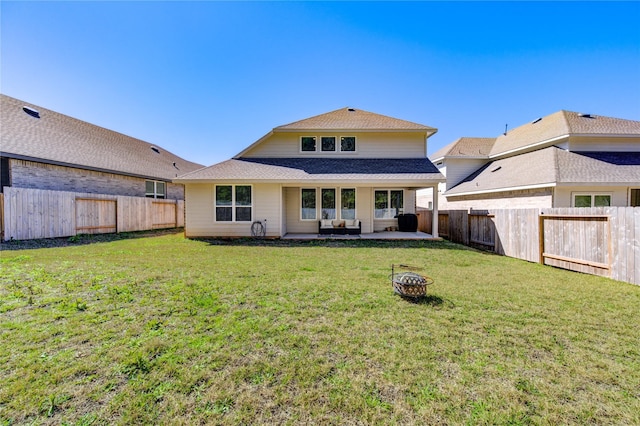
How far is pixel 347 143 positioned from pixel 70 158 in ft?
48.8

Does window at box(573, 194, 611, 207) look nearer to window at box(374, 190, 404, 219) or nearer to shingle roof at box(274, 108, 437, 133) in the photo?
shingle roof at box(274, 108, 437, 133)

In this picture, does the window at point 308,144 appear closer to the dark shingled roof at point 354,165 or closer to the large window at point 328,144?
the large window at point 328,144

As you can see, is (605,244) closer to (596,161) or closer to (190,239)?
(596,161)

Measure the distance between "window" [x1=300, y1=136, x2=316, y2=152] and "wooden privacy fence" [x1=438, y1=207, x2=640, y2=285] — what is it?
9.02 meters

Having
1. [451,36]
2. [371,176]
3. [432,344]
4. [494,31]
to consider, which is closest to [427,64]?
[451,36]

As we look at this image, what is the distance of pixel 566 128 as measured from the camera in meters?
15.0

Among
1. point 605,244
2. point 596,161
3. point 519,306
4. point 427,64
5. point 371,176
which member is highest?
point 427,64

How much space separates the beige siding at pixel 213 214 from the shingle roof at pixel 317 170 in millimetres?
678

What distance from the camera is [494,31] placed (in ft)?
45.9

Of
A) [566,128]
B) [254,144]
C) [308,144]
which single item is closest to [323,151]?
[308,144]

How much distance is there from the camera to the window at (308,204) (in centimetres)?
1426

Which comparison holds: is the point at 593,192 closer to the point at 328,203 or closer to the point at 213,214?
the point at 328,203

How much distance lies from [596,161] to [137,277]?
2050 centimetres

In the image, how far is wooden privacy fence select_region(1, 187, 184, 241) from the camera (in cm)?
1065
